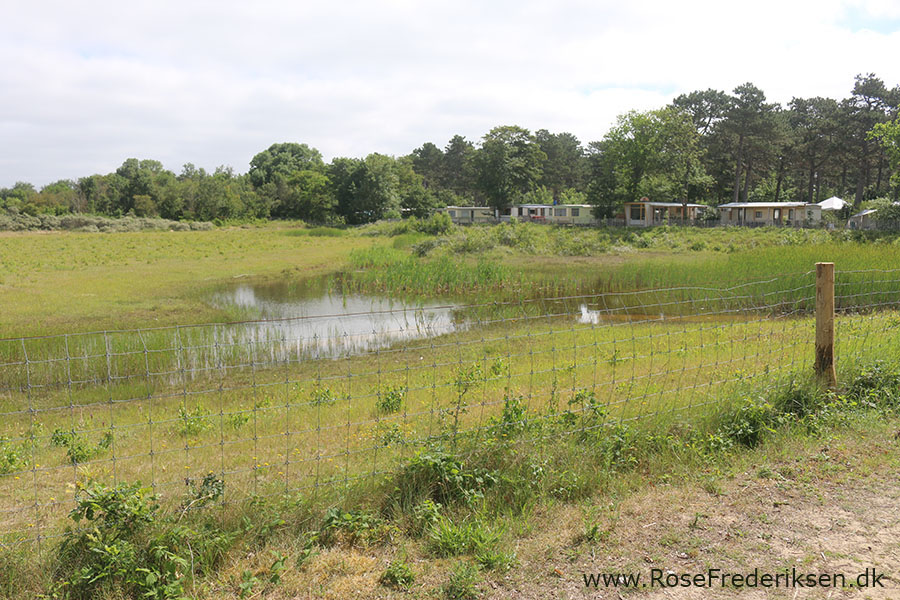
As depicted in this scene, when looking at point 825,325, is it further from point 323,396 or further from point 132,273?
point 132,273

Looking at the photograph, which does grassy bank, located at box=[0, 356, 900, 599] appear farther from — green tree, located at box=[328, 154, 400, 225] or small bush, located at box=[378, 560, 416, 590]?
green tree, located at box=[328, 154, 400, 225]

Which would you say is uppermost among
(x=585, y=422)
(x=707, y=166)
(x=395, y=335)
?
(x=707, y=166)

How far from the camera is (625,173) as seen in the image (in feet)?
211

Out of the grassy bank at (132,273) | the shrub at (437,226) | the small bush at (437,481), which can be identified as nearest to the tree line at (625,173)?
the shrub at (437,226)

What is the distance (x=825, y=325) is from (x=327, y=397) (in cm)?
597

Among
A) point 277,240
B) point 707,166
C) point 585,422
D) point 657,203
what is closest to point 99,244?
point 277,240

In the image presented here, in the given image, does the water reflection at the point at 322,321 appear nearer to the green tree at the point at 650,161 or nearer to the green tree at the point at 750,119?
the green tree at the point at 650,161

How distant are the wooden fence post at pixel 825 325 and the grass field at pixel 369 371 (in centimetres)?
38

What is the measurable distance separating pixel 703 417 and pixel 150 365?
11474 millimetres

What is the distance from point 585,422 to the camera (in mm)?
5348

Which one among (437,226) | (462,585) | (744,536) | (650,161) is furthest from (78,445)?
(650,161)

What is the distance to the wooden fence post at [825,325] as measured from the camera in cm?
611

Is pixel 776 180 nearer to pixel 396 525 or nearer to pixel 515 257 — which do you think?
pixel 515 257

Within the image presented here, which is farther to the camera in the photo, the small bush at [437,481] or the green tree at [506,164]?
the green tree at [506,164]
